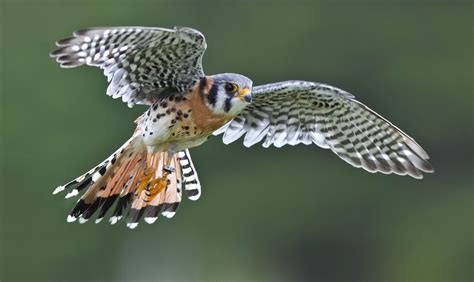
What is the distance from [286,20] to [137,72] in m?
17.1

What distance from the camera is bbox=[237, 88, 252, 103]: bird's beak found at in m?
7.96

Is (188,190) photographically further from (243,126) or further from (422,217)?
(422,217)

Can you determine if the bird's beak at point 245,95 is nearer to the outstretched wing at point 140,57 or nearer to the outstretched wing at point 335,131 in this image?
the outstretched wing at point 140,57

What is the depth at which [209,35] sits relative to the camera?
2344 centimetres

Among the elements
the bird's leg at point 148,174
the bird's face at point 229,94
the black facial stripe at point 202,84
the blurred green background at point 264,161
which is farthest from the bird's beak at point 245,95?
the blurred green background at point 264,161

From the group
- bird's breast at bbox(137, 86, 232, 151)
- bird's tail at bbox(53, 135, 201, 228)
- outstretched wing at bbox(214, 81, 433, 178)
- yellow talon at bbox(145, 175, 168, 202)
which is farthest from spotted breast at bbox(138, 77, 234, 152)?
outstretched wing at bbox(214, 81, 433, 178)

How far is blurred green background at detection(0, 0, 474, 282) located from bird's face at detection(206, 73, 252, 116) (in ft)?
36.7

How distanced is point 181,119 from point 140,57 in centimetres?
51

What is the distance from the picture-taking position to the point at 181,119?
323 inches

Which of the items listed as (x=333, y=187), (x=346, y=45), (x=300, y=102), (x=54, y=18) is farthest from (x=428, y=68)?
(x=300, y=102)

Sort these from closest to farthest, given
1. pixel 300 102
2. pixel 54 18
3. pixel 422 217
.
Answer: pixel 300 102 → pixel 54 18 → pixel 422 217

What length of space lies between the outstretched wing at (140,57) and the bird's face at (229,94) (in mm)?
187

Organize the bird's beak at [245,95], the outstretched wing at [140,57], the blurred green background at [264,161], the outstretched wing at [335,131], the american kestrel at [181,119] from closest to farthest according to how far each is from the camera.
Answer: the outstretched wing at [140,57] → the american kestrel at [181,119] → the bird's beak at [245,95] → the outstretched wing at [335,131] → the blurred green background at [264,161]

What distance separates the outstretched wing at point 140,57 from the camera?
25.1 ft
